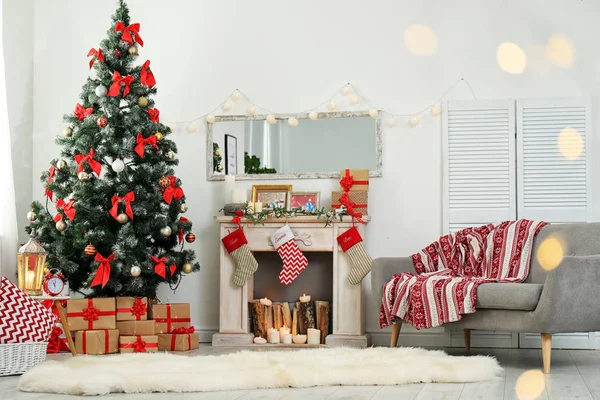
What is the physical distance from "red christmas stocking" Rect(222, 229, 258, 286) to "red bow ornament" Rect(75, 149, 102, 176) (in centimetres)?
101

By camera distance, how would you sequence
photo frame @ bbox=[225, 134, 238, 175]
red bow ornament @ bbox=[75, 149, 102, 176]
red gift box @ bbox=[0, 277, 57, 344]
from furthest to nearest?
1. photo frame @ bbox=[225, 134, 238, 175]
2. red bow ornament @ bbox=[75, 149, 102, 176]
3. red gift box @ bbox=[0, 277, 57, 344]

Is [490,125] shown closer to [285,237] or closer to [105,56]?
[285,237]

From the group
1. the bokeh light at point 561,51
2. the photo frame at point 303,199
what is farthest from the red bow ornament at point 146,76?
the bokeh light at point 561,51

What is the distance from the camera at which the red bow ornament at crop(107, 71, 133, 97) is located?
5238 millimetres

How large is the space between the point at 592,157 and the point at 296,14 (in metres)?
2.33

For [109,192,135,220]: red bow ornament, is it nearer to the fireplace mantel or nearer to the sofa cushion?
the fireplace mantel

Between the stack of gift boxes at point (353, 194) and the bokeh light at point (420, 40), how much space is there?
94 centimetres

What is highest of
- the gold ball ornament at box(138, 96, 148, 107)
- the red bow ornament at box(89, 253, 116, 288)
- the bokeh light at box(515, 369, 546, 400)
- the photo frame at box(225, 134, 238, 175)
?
the gold ball ornament at box(138, 96, 148, 107)

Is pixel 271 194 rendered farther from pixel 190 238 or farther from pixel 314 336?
pixel 314 336

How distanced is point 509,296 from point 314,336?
65.5 inches

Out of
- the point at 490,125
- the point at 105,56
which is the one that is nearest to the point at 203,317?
Result: the point at 105,56

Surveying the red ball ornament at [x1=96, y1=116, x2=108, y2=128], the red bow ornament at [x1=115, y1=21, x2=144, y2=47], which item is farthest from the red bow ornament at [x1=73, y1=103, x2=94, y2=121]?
the red bow ornament at [x1=115, y1=21, x2=144, y2=47]

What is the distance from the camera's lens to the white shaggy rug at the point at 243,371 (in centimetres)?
348

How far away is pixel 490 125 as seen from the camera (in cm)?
556
